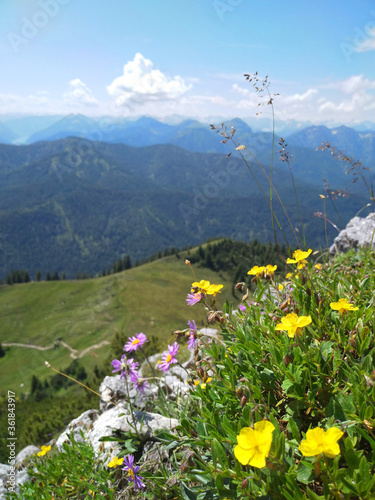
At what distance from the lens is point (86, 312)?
142m

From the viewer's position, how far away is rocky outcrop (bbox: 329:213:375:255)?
7517 mm

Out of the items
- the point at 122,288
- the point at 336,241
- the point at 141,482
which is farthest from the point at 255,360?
the point at 122,288

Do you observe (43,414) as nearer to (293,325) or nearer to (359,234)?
(359,234)

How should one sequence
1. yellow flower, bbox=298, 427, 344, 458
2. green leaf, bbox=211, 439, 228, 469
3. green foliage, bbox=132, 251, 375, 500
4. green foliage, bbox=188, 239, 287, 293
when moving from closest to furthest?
yellow flower, bbox=298, 427, 344, 458
green foliage, bbox=132, 251, 375, 500
green leaf, bbox=211, 439, 228, 469
green foliage, bbox=188, 239, 287, 293

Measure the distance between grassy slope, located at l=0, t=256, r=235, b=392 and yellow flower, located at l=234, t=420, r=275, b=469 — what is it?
9333 cm

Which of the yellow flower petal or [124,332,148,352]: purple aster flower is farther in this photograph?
[124,332,148,352]: purple aster flower

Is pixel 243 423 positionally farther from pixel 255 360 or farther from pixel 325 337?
pixel 325 337

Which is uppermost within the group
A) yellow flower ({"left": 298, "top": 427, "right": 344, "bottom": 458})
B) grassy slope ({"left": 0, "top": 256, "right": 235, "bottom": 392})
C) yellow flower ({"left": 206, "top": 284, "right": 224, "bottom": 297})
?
yellow flower ({"left": 206, "top": 284, "right": 224, "bottom": 297})

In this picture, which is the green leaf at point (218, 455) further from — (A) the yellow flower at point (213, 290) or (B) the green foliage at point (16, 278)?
(B) the green foliage at point (16, 278)

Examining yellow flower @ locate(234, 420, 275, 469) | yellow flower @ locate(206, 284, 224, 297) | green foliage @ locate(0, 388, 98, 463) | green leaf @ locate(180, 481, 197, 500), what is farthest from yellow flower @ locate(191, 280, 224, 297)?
green foliage @ locate(0, 388, 98, 463)

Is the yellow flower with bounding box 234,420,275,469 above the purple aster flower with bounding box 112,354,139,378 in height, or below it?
above

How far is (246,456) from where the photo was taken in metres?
1.77

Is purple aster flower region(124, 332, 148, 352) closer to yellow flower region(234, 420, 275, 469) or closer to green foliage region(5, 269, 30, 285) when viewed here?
yellow flower region(234, 420, 275, 469)

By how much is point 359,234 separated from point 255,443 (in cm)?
1165
